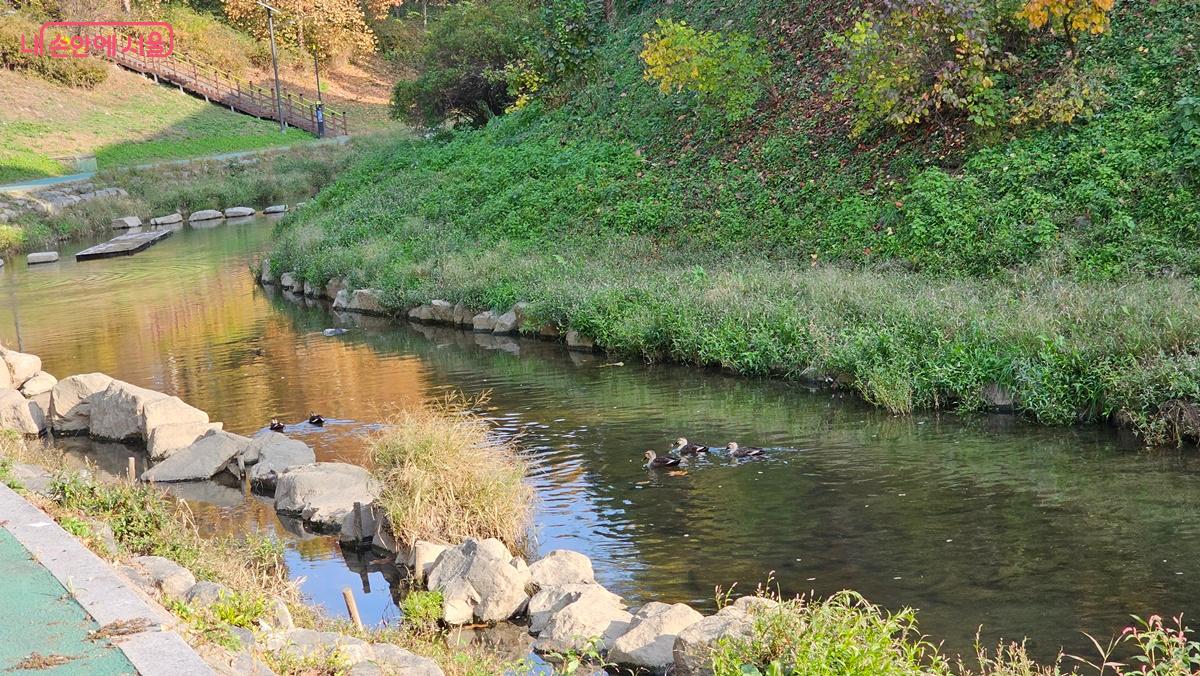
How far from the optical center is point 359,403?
52.7 ft

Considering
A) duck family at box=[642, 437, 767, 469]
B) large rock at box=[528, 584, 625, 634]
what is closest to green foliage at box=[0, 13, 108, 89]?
duck family at box=[642, 437, 767, 469]

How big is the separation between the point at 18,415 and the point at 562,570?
31.5 ft

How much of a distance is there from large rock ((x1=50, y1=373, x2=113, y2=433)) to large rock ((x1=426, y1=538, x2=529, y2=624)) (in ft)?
27.1

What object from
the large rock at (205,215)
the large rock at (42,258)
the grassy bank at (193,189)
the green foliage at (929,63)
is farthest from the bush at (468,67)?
the green foliage at (929,63)

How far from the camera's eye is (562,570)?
9320 millimetres

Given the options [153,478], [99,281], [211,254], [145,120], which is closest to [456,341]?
[153,478]

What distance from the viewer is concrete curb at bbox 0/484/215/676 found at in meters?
5.93

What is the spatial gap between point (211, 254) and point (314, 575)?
24.6 m

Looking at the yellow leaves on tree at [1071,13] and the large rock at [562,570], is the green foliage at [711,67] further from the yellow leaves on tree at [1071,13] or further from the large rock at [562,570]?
the large rock at [562,570]

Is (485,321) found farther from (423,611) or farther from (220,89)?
(220,89)

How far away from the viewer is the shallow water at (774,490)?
29.1 ft

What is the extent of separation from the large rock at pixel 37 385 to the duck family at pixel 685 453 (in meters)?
8.90

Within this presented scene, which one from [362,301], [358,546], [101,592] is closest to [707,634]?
[101,592]

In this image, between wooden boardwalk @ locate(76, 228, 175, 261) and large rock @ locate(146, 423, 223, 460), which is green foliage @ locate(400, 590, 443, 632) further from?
wooden boardwalk @ locate(76, 228, 175, 261)
